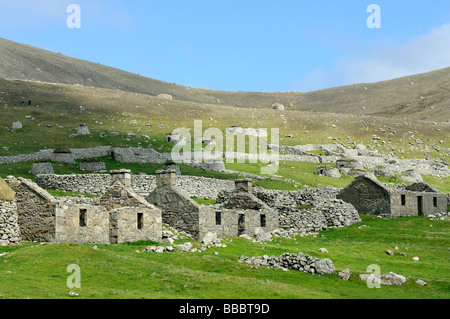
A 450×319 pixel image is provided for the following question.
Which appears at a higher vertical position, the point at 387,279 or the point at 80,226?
the point at 80,226

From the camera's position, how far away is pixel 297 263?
3012cm

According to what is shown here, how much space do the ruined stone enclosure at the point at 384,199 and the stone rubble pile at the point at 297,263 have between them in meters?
25.6

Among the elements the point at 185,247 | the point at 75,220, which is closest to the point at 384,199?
the point at 185,247

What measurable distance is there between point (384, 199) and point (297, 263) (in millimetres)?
26337

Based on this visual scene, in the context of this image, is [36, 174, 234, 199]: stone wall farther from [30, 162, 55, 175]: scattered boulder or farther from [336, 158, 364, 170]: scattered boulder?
[336, 158, 364, 170]: scattered boulder

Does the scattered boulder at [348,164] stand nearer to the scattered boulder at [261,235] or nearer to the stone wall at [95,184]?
the stone wall at [95,184]

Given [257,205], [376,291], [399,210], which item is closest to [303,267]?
[376,291]

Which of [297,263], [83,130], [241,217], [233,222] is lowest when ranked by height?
[297,263]

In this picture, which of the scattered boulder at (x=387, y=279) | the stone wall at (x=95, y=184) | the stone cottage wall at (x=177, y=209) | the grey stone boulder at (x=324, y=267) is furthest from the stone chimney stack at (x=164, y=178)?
the stone wall at (x=95, y=184)

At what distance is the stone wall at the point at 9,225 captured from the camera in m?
32.3

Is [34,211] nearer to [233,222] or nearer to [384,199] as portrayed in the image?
[233,222]

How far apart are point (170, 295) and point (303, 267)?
8394mm

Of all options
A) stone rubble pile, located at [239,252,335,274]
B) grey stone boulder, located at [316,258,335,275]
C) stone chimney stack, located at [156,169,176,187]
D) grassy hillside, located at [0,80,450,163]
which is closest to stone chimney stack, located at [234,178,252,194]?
stone chimney stack, located at [156,169,176,187]

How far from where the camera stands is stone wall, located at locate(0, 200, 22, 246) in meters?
32.3
